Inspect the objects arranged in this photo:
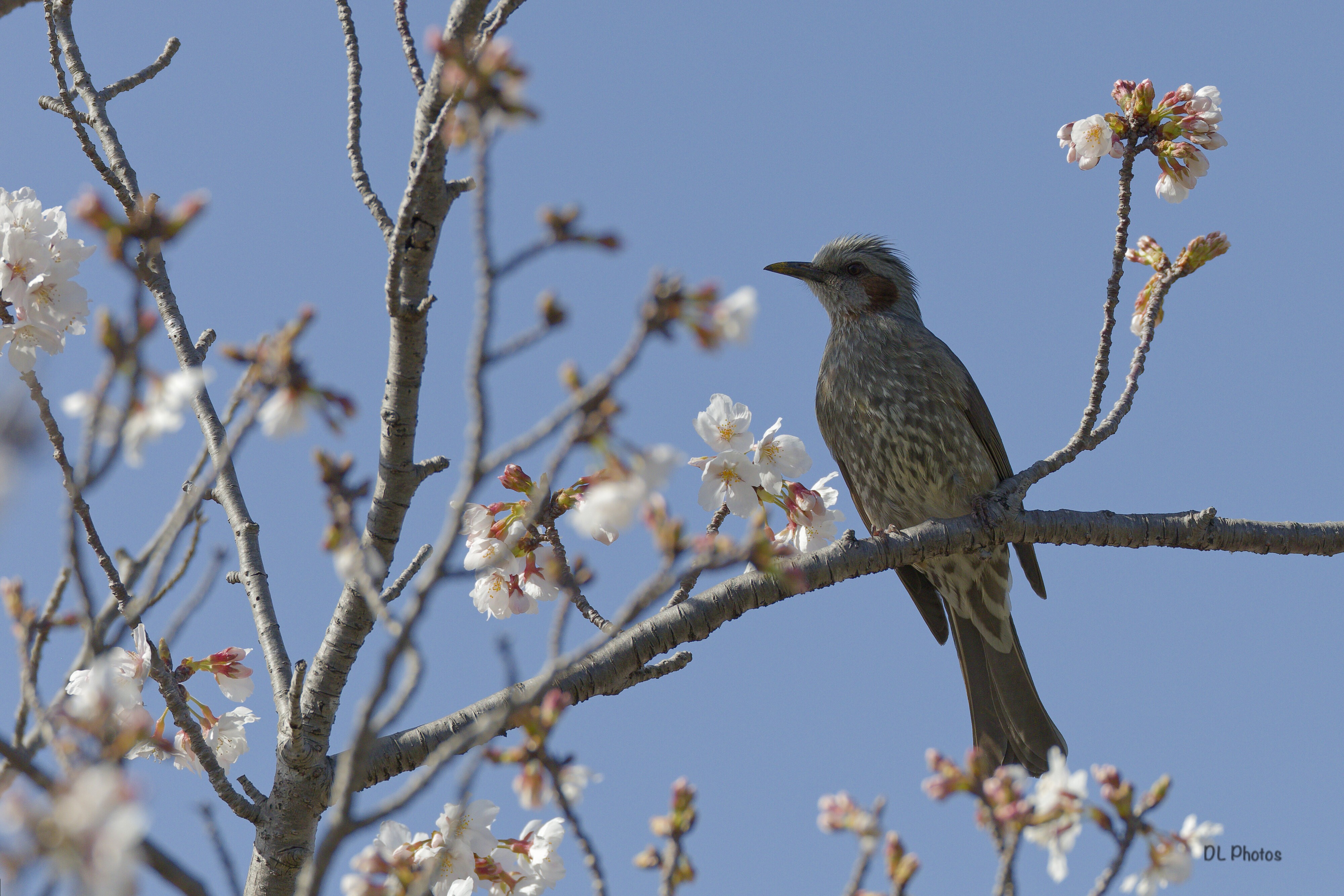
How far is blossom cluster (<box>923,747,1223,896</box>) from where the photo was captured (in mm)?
1558

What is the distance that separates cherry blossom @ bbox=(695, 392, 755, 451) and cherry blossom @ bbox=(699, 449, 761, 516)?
0.02m

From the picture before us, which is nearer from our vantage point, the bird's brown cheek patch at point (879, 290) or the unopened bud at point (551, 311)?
the unopened bud at point (551, 311)

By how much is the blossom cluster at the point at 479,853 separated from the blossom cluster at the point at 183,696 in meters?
0.49

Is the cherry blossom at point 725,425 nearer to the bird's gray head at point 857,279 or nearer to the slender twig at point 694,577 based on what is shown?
the slender twig at point 694,577

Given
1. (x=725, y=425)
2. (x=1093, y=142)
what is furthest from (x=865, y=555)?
(x=1093, y=142)

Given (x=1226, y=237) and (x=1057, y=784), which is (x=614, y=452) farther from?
(x=1226, y=237)

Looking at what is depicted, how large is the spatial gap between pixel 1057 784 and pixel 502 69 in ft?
4.38

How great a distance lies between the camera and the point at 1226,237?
3.07 meters

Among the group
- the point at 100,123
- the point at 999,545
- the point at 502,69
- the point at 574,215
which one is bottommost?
the point at 574,215

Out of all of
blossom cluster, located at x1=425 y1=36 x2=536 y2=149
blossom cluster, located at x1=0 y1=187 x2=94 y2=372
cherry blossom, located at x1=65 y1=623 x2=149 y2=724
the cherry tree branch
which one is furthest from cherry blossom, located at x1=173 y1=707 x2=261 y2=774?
blossom cluster, located at x1=425 y1=36 x2=536 y2=149

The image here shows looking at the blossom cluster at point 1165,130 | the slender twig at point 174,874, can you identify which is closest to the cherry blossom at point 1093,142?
the blossom cluster at point 1165,130

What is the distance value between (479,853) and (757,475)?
1168 millimetres

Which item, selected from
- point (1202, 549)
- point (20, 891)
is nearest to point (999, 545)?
point (1202, 549)

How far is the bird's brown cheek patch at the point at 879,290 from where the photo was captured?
5230 mm
